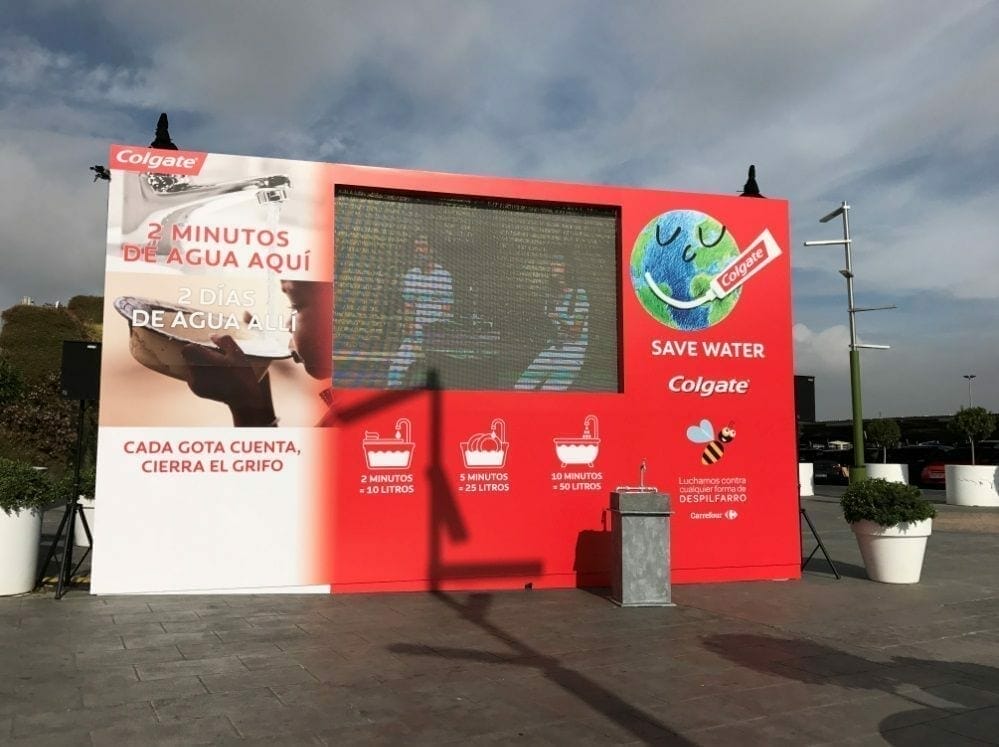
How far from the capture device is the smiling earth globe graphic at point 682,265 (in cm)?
1056

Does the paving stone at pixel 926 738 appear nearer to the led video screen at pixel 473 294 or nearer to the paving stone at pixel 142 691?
the paving stone at pixel 142 691

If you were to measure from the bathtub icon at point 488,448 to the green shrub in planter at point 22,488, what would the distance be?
4715 millimetres

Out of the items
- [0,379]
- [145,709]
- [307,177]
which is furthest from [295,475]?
[0,379]

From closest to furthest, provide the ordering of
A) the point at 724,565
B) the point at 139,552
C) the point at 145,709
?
the point at 145,709
the point at 139,552
the point at 724,565

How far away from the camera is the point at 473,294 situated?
10.1 meters

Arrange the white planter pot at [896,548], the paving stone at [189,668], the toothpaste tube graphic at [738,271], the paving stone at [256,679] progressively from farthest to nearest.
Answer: the toothpaste tube graphic at [738,271]
the white planter pot at [896,548]
the paving stone at [189,668]
the paving stone at [256,679]

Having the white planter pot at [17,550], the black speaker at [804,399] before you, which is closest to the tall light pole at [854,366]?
the black speaker at [804,399]

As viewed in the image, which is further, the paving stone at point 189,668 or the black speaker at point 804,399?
the black speaker at point 804,399

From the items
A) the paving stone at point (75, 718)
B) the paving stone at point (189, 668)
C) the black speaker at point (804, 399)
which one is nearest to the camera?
the paving stone at point (75, 718)

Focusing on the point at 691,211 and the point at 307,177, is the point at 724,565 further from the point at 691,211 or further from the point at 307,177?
the point at 307,177

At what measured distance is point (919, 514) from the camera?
10.1 meters

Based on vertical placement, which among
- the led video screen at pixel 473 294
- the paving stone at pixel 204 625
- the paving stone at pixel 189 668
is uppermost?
the led video screen at pixel 473 294

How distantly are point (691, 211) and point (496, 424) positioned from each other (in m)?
3.87

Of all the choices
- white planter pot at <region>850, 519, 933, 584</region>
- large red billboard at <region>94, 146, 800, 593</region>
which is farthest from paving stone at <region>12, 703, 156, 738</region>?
white planter pot at <region>850, 519, 933, 584</region>
